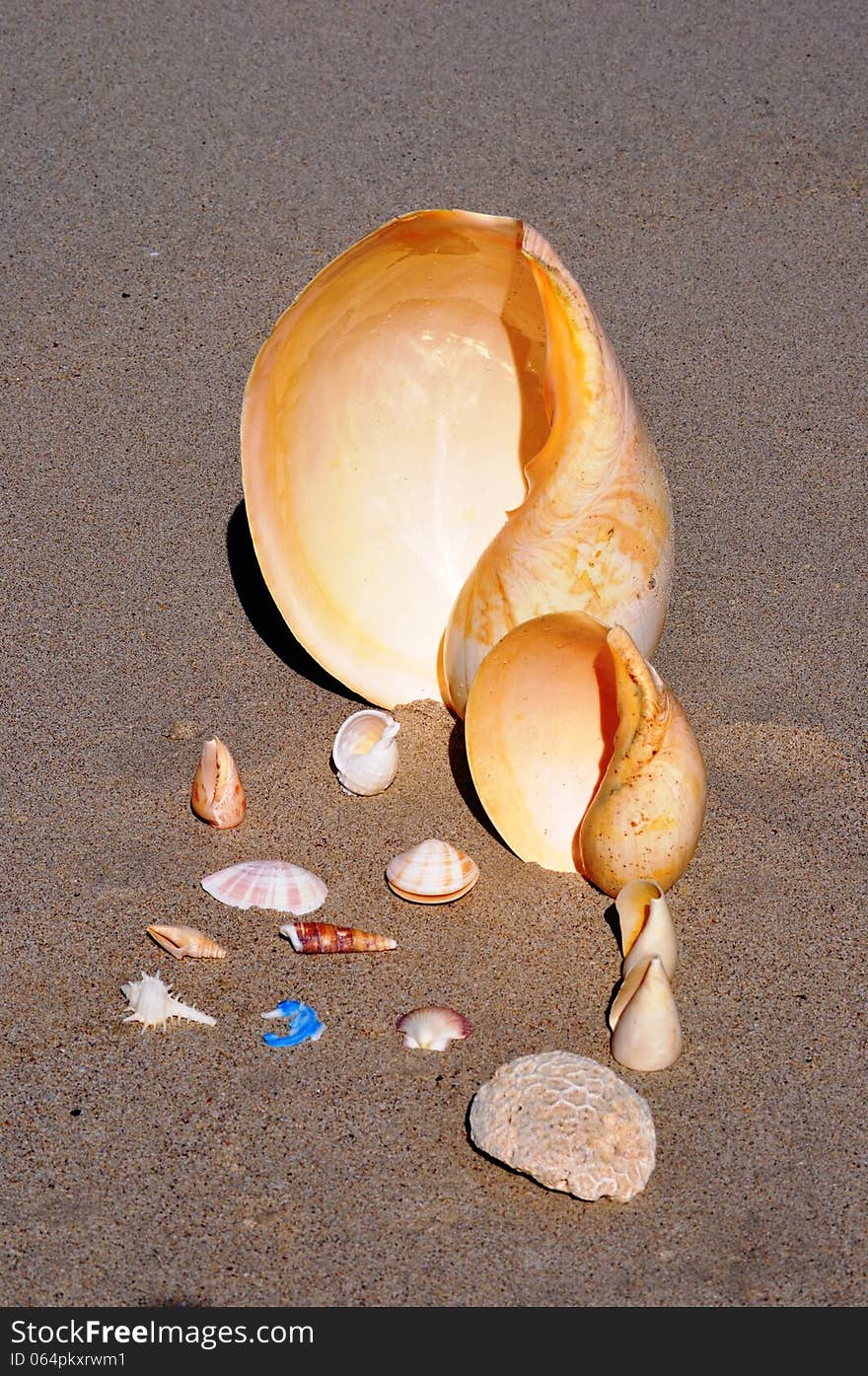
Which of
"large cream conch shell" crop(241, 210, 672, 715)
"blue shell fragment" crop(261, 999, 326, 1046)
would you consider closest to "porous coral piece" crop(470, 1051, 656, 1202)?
"blue shell fragment" crop(261, 999, 326, 1046)

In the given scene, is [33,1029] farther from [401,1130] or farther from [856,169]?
[856,169]

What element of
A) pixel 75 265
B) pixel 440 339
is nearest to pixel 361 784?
pixel 440 339

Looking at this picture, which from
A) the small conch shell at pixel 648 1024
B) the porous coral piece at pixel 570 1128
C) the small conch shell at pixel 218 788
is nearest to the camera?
the porous coral piece at pixel 570 1128

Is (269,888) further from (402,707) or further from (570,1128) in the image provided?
(570,1128)

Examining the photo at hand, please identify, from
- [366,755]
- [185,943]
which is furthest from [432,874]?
[185,943]

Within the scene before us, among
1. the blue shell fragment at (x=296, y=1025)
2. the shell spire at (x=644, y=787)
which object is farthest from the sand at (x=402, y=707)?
the shell spire at (x=644, y=787)

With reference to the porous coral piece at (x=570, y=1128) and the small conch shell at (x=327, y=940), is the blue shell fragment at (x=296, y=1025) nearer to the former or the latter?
the small conch shell at (x=327, y=940)
